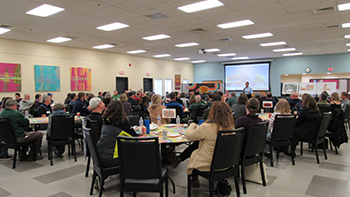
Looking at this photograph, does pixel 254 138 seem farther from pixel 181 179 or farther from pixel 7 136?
pixel 7 136

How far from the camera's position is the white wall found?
29.1ft

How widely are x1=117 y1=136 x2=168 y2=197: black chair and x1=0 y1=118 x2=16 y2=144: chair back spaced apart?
2.98 meters

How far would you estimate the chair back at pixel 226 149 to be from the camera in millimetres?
2471

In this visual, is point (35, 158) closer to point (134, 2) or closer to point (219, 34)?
point (134, 2)

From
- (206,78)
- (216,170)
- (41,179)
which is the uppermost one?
(206,78)

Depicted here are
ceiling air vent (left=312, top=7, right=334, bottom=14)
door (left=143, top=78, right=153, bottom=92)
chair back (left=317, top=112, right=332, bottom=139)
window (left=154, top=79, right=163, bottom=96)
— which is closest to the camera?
chair back (left=317, top=112, right=332, bottom=139)

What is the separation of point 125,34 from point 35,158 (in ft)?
17.0

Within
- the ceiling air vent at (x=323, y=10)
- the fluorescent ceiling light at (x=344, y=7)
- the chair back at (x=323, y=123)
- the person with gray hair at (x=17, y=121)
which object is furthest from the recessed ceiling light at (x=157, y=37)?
the chair back at (x=323, y=123)

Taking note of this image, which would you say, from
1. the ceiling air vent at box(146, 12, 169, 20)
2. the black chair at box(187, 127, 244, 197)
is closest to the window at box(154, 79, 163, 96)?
the ceiling air vent at box(146, 12, 169, 20)

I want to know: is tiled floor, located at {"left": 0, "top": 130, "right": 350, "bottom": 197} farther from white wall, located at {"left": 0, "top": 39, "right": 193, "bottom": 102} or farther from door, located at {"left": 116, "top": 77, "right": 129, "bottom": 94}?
door, located at {"left": 116, "top": 77, "right": 129, "bottom": 94}

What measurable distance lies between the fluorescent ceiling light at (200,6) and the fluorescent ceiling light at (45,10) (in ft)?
10.1

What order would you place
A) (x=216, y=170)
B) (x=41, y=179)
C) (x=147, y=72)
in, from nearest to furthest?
(x=216, y=170)
(x=41, y=179)
(x=147, y=72)

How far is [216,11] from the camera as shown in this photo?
582 cm

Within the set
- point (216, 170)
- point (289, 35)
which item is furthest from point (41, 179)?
point (289, 35)
